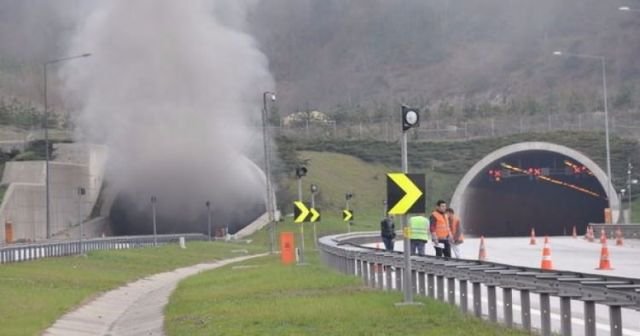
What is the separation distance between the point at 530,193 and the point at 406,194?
8351cm

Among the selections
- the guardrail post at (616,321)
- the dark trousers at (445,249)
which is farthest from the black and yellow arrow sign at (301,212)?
the guardrail post at (616,321)

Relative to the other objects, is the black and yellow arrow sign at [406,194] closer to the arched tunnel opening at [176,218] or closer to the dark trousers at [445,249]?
the dark trousers at [445,249]

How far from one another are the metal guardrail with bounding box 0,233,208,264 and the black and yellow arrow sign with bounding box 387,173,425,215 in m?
28.4

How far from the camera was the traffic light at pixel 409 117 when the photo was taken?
24188mm

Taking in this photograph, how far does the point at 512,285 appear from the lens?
19.6 m

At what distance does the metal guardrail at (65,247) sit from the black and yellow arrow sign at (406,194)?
28.4 m

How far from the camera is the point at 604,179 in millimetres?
91312

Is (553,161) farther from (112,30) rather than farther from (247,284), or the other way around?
(247,284)

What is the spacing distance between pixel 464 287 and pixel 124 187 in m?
78.1

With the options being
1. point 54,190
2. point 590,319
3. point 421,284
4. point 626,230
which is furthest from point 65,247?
point 590,319

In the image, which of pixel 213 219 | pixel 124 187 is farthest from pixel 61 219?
pixel 213 219

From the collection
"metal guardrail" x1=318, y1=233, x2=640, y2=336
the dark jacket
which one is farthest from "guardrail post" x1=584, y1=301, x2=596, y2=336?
the dark jacket

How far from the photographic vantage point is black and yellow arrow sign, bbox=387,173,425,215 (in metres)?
24.2

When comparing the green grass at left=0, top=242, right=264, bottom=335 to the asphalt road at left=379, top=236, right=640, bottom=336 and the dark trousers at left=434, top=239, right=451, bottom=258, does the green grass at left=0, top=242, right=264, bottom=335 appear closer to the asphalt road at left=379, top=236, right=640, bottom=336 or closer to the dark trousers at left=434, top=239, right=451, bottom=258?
the dark trousers at left=434, top=239, right=451, bottom=258
